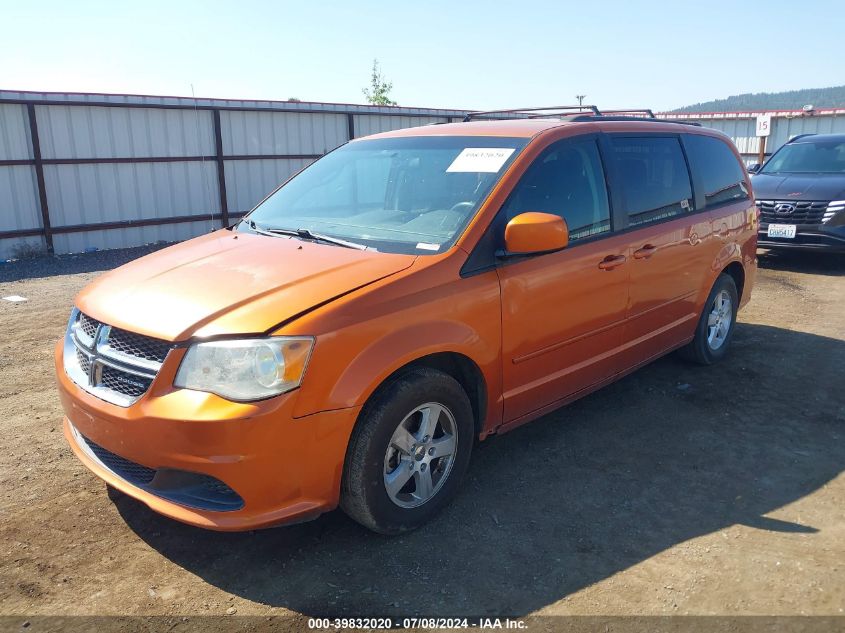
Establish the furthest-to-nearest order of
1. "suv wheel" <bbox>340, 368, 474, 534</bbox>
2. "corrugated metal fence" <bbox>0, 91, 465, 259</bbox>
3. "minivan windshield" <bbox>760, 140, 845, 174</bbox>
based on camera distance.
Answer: "corrugated metal fence" <bbox>0, 91, 465, 259</bbox> → "minivan windshield" <bbox>760, 140, 845, 174</bbox> → "suv wheel" <bbox>340, 368, 474, 534</bbox>

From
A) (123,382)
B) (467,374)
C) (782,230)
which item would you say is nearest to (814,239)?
(782,230)

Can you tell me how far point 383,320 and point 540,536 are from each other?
4.19 ft

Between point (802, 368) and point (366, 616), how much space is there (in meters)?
→ 4.46

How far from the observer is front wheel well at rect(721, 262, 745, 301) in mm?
5761

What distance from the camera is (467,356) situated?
3.40 metres

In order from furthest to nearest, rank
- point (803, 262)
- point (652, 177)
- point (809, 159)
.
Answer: point (809, 159), point (803, 262), point (652, 177)

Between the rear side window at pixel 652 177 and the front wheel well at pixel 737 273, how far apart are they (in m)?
0.97

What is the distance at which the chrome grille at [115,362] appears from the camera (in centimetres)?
290

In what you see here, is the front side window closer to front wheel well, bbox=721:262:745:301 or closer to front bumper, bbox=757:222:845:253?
front wheel well, bbox=721:262:745:301

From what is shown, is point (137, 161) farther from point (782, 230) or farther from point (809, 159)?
point (809, 159)

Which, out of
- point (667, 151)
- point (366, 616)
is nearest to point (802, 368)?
point (667, 151)

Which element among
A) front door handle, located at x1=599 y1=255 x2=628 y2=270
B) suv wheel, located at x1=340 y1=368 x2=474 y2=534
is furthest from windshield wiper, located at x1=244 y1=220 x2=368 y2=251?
front door handle, located at x1=599 y1=255 x2=628 y2=270

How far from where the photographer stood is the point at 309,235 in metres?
3.82

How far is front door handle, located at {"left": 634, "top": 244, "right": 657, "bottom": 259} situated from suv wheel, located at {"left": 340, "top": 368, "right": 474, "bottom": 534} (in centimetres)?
169
